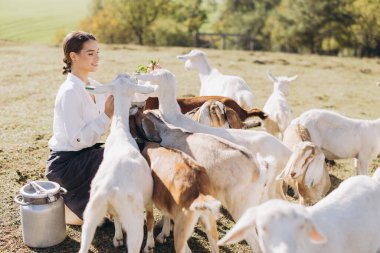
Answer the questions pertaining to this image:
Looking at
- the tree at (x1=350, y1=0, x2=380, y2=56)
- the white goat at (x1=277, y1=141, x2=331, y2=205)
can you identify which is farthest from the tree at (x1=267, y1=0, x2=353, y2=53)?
the white goat at (x1=277, y1=141, x2=331, y2=205)

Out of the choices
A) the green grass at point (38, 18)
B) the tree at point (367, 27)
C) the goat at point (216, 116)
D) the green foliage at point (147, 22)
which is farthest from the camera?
the green grass at point (38, 18)

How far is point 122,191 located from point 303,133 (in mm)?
3207

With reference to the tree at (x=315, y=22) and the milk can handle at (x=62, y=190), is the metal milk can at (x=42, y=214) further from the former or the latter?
the tree at (x=315, y=22)

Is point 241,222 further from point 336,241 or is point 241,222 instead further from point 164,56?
point 164,56

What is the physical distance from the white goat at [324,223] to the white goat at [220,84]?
149 inches

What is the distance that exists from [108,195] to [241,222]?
3.87ft

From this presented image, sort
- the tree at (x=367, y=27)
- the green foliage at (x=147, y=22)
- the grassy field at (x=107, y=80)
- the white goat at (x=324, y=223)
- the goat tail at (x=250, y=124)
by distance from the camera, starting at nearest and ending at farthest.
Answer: the white goat at (x=324, y=223)
the grassy field at (x=107, y=80)
the goat tail at (x=250, y=124)
the tree at (x=367, y=27)
the green foliage at (x=147, y=22)

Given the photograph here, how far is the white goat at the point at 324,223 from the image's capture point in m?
2.95

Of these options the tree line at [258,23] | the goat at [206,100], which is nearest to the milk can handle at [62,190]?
the goat at [206,100]

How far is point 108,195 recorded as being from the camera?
377cm

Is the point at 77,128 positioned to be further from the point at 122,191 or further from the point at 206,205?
the point at 206,205

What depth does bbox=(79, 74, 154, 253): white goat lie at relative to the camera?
3.77 meters

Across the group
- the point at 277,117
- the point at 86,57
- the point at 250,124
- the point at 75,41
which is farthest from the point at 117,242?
the point at 277,117

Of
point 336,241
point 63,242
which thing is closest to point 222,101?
point 63,242
